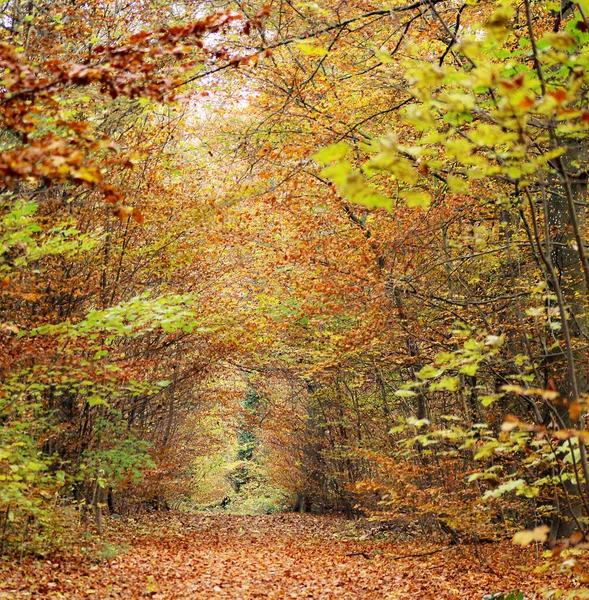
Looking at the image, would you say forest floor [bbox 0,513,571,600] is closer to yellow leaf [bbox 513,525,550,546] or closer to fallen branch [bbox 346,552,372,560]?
fallen branch [bbox 346,552,372,560]

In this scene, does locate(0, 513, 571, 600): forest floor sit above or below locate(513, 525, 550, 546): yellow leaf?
below

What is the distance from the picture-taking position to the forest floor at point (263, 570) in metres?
6.87

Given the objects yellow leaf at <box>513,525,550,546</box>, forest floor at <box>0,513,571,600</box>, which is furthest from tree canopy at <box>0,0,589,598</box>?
forest floor at <box>0,513,571,600</box>

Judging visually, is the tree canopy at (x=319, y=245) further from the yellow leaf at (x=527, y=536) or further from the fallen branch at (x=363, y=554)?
the fallen branch at (x=363, y=554)

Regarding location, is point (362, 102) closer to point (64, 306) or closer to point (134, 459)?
point (64, 306)

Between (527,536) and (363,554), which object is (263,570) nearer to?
(363,554)

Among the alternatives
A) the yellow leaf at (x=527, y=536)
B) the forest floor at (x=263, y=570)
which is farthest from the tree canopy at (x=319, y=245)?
the forest floor at (x=263, y=570)

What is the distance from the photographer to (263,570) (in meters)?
9.37

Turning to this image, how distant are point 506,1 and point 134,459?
8579mm

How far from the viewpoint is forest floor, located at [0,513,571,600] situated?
22.5 ft

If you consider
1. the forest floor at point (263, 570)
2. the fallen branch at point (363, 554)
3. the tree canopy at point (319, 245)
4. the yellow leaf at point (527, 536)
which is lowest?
the fallen branch at point (363, 554)

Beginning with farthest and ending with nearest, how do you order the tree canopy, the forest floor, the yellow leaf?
the forest floor, the tree canopy, the yellow leaf

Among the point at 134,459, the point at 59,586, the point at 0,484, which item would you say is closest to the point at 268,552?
the point at 134,459

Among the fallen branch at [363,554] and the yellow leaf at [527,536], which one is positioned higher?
the yellow leaf at [527,536]
